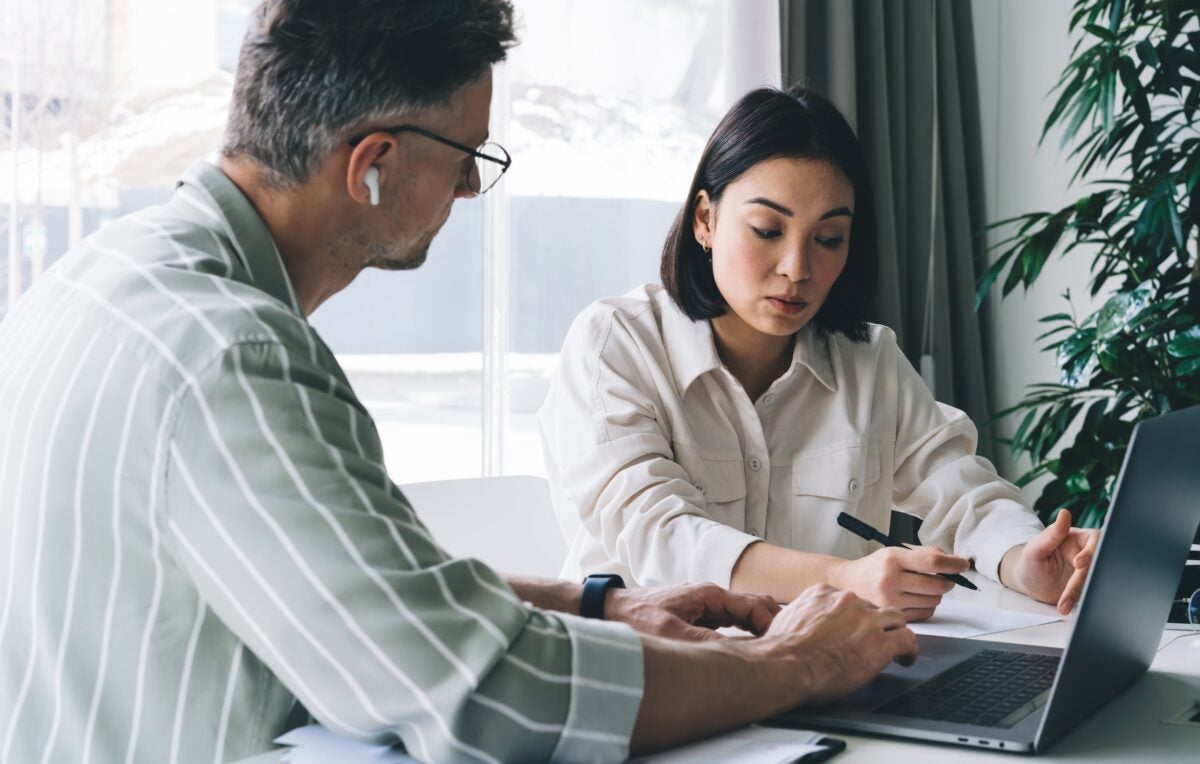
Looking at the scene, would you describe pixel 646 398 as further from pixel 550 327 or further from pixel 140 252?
pixel 550 327

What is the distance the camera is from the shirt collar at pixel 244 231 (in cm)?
93

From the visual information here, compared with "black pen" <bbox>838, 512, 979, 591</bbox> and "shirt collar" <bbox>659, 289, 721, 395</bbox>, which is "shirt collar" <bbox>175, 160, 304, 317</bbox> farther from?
"shirt collar" <bbox>659, 289, 721, 395</bbox>

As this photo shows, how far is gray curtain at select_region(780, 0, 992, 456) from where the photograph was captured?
329 cm

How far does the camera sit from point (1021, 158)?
357cm

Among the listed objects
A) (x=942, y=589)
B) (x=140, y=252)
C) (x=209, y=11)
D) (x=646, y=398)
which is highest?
(x=209, y=11)

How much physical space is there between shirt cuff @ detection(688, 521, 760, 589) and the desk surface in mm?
481

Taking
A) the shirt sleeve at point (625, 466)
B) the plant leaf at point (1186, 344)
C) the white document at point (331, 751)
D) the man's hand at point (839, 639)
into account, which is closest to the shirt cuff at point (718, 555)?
the shirt sleeve at point (625, 466)

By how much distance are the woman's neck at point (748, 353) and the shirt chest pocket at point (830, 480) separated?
0.13 metres

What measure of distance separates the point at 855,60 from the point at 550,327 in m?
1.15

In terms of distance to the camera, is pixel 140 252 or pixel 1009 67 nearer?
pixel 140 252

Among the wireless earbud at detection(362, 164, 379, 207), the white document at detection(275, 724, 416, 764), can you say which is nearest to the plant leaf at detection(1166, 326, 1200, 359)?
→ the wireless earbud at detection(362, 164, 379, 207)

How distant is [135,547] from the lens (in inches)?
31.0

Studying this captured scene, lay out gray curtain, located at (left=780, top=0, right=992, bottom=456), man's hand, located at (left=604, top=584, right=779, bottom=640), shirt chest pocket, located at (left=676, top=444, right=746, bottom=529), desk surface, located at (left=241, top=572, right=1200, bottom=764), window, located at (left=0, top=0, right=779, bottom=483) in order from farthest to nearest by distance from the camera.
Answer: gray curtain, located at (left=780, top=0, right=992, bottom=456) → window, located at (left=0, top=0, right=779, bottom=483) → shirt chest pocket, located at (left=676, top=444, right=746, bottom=529) → man's hand, located at (left=604, top=584, right=779, bottom=640) → desk surface, located at (left=241, top=572, right=1200, bottom=764)

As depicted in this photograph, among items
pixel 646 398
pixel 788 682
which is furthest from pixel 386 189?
pixel 646 398
